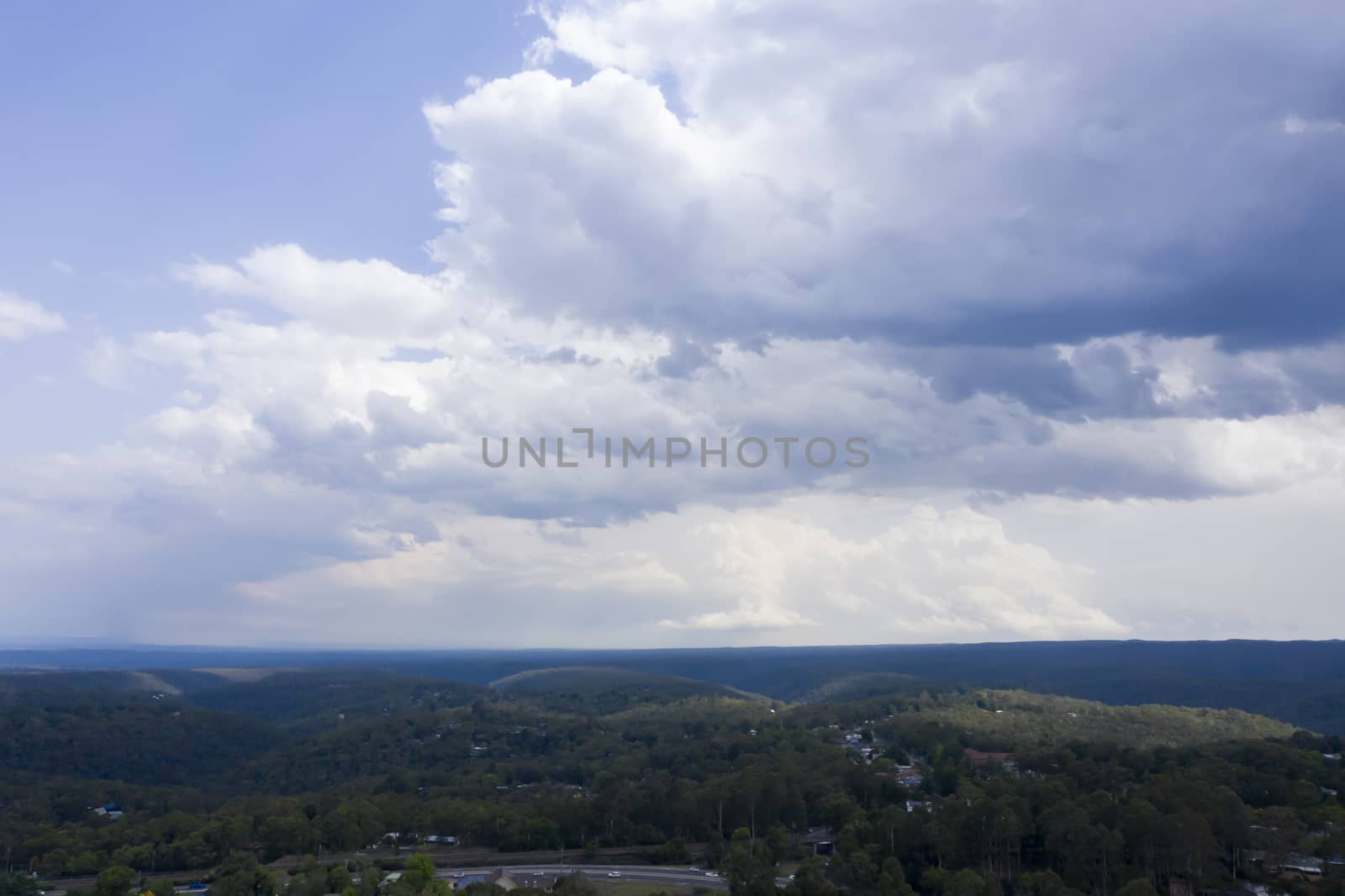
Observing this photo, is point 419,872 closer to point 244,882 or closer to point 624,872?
point 244,882

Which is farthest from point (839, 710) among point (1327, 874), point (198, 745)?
point (198, 745)

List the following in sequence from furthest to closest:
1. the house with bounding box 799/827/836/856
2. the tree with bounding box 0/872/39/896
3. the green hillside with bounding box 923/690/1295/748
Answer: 1. the green hillside with bounding box 923/690/1295/748
2. the house with bounding box 799/827/836/856
3. the tree with bounding box 0/872/39/896

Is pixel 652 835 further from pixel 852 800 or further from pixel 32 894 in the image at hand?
pixel 32 894

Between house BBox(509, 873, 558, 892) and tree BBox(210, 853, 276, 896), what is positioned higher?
tree BBox(210, 853, 276, 896)

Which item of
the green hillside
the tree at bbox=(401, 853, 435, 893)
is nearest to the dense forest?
the tree at bbox=(401, 853, 435, 893)

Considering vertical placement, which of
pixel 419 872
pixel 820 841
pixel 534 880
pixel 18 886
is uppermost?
pixel 419 872

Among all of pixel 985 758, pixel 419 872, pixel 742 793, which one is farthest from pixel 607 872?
pixel 985 758

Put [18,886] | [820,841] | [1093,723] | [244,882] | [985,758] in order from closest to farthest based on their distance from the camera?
[244,882], [18,886], [820,841], [985,758], [1093,723]

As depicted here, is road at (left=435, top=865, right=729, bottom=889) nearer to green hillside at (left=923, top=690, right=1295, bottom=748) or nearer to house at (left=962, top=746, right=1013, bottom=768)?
house at (left=962, top=746, right=1013, bottom=768)

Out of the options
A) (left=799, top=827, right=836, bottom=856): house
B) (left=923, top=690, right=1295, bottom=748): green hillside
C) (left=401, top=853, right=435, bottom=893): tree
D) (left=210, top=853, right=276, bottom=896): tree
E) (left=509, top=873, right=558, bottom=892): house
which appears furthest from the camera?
(left=923, top=690, right=1295, bottom=748): green hillside
